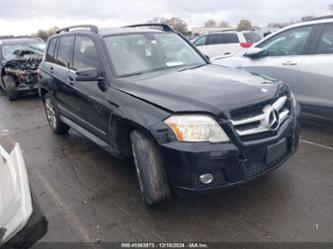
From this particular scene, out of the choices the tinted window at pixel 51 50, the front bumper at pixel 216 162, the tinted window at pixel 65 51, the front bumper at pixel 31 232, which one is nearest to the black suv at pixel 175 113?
the front bumper at pixel 216 162

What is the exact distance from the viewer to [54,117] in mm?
5398

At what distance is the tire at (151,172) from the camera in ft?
9.15

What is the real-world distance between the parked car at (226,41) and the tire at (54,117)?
8820mm

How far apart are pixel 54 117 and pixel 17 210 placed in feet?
11.9

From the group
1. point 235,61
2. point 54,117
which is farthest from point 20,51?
point 235,61

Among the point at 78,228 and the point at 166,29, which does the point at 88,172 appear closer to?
the point at 78,228

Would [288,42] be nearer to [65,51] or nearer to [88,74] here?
[88,74]

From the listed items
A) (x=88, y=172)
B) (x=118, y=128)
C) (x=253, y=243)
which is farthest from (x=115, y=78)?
(x=253, y=243)

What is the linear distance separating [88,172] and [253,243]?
7.44ft

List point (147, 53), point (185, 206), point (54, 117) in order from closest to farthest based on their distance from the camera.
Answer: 1. point (185, 206)
2. point (147, 53)
3. point (54, 117)

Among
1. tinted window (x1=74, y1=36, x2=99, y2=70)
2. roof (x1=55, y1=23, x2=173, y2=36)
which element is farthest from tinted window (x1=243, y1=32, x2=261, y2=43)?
tinted window (x1=74, y1=36, x2=99, y2=70)

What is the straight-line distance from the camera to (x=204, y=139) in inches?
102

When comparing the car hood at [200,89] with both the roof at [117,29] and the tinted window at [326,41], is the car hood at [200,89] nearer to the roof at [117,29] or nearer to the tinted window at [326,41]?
the roof at [117,29]

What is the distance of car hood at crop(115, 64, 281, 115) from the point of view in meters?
2.70
